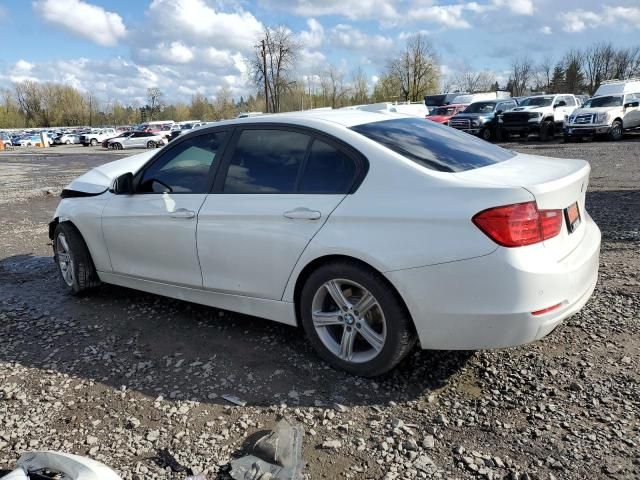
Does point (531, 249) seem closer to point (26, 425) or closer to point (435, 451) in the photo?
point (435, 451)

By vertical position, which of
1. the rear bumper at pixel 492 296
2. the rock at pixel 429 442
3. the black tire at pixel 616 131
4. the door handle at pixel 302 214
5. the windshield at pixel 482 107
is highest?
the windshield at pixel 482 107

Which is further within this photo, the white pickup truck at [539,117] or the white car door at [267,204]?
the white pickup truck at [539,117]

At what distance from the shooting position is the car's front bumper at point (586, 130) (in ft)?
66.4

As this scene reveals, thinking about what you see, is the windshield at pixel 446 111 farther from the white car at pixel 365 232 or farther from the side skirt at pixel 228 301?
the side skirt at pixel 228 301

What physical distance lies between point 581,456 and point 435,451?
681 millimetres

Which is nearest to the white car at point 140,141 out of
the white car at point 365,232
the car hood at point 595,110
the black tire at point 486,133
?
the black tire at point 486,133

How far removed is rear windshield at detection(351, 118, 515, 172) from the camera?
313 cm

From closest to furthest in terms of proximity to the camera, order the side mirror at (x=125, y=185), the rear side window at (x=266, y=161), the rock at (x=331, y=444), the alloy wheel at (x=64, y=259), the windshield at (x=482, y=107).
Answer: the rock at (x=331, y=444) < the rear side window at (x=266, y=161) < the side mirror at (x=125, y=185) < the alloy wheel at (x=64, y=259) < the windshield at (x=482, y=107)

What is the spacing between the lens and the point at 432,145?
3357 mm

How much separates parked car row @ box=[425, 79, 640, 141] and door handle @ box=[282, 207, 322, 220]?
59.7ft

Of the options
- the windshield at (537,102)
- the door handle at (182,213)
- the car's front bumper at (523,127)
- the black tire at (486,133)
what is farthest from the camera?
the black tire at (486,133)

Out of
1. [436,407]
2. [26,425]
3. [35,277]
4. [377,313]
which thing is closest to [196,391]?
[26,425]

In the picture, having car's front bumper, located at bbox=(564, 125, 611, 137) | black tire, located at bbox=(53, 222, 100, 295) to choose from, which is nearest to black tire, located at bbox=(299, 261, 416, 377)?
black tire, located at bbox=(53, 222, 100, 295)

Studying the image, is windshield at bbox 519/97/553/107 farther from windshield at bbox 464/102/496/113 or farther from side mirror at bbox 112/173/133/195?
side mirror at bbox 112/173/133/195
